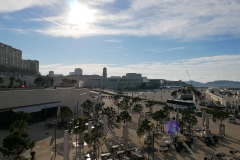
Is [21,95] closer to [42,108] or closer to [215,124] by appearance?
[42,108]

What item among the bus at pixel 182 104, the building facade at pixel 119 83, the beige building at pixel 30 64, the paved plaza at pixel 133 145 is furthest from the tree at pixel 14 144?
the building facade at pixel 119 83

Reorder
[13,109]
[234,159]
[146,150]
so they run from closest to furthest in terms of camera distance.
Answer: [234,159]
[146,150]
[13,109]

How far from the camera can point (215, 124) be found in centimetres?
3669

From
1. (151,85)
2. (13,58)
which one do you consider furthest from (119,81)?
(13,58)

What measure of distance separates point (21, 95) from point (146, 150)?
23.5 metres

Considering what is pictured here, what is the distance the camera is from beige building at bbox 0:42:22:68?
96.4 m

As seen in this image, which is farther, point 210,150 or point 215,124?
point 215,124

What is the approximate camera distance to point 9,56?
104 metres

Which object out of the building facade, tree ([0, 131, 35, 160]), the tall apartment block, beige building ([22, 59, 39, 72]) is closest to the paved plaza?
tree ([0, 131, 35, 160])

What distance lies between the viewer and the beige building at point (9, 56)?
316 ft

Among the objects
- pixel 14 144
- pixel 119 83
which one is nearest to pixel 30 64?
pixel 119 83

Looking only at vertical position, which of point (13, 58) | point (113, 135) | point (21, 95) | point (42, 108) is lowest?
point (113, 135)

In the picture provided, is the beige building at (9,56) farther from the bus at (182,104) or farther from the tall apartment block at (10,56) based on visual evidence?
the bus at (182,104)

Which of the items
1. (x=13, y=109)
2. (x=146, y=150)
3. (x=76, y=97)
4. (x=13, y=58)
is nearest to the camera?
(x=146, y=150)
